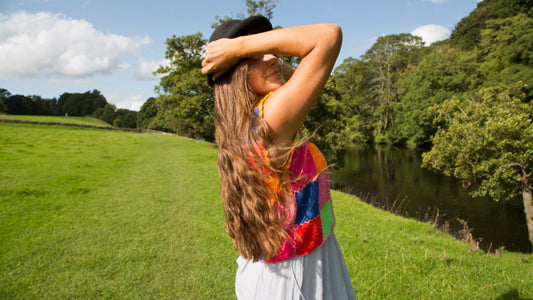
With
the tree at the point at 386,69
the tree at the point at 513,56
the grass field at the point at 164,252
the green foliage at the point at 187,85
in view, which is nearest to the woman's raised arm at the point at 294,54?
the grass field at the point at 164,252

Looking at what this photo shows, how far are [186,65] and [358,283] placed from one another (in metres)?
24.3

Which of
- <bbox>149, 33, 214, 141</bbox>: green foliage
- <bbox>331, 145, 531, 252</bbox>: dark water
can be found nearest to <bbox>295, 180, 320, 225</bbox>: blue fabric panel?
<bbox>331, 145, 531, 252</bbox>: dark water

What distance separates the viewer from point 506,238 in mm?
12008

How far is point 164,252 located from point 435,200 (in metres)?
16.3

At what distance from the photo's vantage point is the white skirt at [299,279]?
1.10m

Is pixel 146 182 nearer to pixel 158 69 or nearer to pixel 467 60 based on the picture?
pixel 158 69

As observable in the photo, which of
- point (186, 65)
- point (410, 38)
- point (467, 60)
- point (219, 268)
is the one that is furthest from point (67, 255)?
point (410, 38)

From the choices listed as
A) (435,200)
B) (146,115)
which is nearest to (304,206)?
(435,200)

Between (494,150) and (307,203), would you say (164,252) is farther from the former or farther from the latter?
(494,150)

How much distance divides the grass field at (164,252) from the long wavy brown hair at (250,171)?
2642 mm

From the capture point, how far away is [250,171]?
1022 mm

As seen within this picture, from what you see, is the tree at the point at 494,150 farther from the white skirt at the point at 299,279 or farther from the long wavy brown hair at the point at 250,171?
A: the long wavy brown hair at the point at 250,171

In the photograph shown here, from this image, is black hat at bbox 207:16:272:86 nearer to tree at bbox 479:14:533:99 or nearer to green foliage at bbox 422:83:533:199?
green foliage at bbox 422:83:533:199

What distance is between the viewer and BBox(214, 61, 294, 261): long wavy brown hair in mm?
1016
